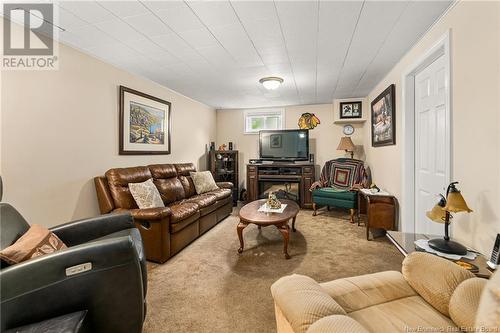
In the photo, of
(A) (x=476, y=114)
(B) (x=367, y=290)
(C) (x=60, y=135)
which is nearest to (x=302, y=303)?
(B) (x=367, y=290)

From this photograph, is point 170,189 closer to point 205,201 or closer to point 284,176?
point 205,201

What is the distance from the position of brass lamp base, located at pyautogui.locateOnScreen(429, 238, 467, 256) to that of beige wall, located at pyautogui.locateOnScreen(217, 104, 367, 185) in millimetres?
3675

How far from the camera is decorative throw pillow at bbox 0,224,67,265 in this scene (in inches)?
46.7

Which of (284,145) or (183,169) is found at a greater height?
(284,145)

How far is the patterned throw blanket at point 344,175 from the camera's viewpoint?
4.21 meters

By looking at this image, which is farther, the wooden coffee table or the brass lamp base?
the wooden coffee table

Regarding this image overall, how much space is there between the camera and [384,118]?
11.4 ft

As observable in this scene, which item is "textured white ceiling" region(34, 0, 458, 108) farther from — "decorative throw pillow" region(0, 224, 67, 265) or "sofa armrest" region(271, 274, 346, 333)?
"sofa armrest" region(271, 274, 346, 333)

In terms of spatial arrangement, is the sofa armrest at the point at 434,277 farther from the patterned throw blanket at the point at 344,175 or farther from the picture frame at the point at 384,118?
the patterned throw blanket at the point at 344,175

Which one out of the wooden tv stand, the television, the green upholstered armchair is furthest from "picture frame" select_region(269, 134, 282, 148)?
the green upholstered armchair

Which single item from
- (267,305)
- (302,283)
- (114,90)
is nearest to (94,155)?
(114,90)

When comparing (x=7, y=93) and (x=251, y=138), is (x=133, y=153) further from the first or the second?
(x=251, y=138)

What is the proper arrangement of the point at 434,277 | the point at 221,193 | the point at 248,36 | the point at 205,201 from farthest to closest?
the point at 221,193 → the point at 205,201 → the point at 248,36 → the point at 434,277

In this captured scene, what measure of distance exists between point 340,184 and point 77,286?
4.21m
